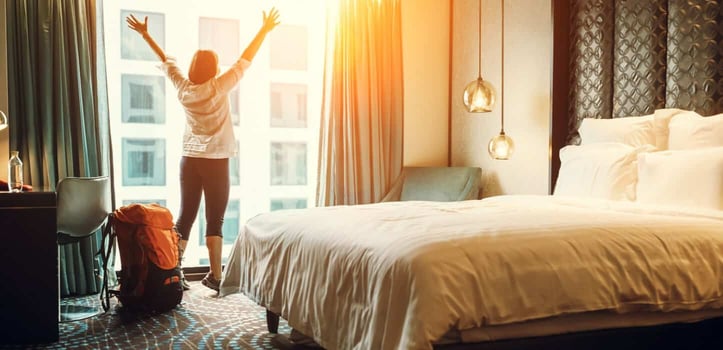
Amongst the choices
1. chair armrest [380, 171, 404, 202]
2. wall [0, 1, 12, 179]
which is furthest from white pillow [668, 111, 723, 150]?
wall [0, 1, 12, 179]

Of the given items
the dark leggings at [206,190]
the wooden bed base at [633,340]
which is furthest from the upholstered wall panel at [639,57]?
the dark leggings at [206,190]

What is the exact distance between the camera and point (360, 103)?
4.93 meters

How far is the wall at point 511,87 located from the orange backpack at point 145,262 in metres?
2.27

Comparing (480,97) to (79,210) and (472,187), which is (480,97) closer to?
(472,187)

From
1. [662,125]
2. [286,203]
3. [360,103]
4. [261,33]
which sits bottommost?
[286,203]

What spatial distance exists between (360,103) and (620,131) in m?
2.15

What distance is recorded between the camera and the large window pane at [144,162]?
4.59 meters

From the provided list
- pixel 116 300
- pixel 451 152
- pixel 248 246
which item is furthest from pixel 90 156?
pixel 451 152

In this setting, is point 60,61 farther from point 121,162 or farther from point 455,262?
point 455,262

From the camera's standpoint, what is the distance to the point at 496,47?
4.55 m

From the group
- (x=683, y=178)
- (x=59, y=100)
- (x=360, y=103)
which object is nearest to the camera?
(x=683, y=178)

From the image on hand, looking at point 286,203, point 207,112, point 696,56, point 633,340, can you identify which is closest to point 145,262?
point 207,112

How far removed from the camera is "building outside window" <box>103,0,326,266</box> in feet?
15.0

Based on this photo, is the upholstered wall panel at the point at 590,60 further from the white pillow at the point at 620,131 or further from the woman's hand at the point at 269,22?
the woman's hand at the point at 269,22
